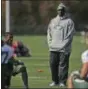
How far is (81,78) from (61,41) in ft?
12.3

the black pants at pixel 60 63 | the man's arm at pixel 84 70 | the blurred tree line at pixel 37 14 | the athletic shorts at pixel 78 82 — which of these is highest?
the man's arm at pixel 84 70

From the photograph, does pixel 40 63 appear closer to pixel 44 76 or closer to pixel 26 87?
pixel 44 76

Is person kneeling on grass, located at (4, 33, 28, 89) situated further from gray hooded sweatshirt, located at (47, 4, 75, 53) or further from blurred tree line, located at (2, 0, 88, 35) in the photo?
blurred tree line, located at (2, 0, 88, 35)

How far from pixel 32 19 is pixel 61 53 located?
1109 inches

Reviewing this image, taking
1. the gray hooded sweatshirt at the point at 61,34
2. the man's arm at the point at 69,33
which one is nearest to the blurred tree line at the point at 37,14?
the gray hooded sweatshirt at the point at 61,34

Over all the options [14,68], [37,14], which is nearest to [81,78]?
[14,68]

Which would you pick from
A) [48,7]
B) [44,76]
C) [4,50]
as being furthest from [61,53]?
[48,7]

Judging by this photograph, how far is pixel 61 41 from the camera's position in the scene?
12.0 metres

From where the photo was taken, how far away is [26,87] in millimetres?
11570

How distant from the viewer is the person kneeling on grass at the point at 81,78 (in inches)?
318

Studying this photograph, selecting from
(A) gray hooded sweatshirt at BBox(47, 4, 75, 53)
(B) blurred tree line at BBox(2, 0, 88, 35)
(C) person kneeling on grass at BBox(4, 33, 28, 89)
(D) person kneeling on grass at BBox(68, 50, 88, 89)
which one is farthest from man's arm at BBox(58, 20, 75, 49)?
(B) blurred tree line at BBox(2, 0, 88, 35)

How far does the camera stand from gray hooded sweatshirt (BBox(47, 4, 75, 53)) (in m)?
11.9

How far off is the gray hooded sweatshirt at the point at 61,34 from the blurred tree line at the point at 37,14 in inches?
1002

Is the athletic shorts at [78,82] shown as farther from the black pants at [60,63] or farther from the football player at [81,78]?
the black pants at [60,63]
